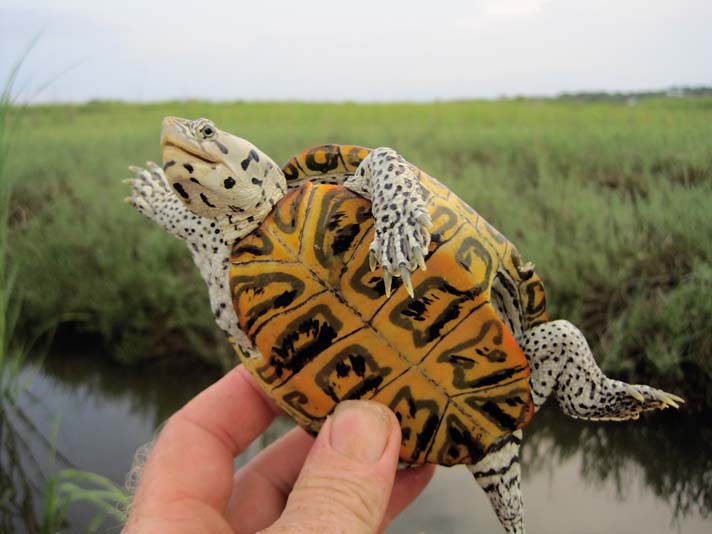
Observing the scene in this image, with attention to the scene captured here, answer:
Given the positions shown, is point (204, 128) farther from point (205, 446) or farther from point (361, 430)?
point (205, 446)

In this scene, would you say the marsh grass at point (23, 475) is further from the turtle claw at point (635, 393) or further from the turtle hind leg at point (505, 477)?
the turtle claw at point (635, 393)

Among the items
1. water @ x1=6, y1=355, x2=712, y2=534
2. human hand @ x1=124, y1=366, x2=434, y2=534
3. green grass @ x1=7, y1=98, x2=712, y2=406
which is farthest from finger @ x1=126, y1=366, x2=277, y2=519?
green grass @ x1=7, y1=98, x2=712, y2=406

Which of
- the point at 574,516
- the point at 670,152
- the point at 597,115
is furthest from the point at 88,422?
the point at 597,115

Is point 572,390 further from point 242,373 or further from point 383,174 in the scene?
point 242,373

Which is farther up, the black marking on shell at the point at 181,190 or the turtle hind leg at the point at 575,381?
the black marking on shell at the point at 181,190

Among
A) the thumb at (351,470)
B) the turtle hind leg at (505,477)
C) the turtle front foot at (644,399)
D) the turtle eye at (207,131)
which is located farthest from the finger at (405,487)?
the turtle eye at (207,131)

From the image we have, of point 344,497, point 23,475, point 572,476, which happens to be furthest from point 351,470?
point 23,475
